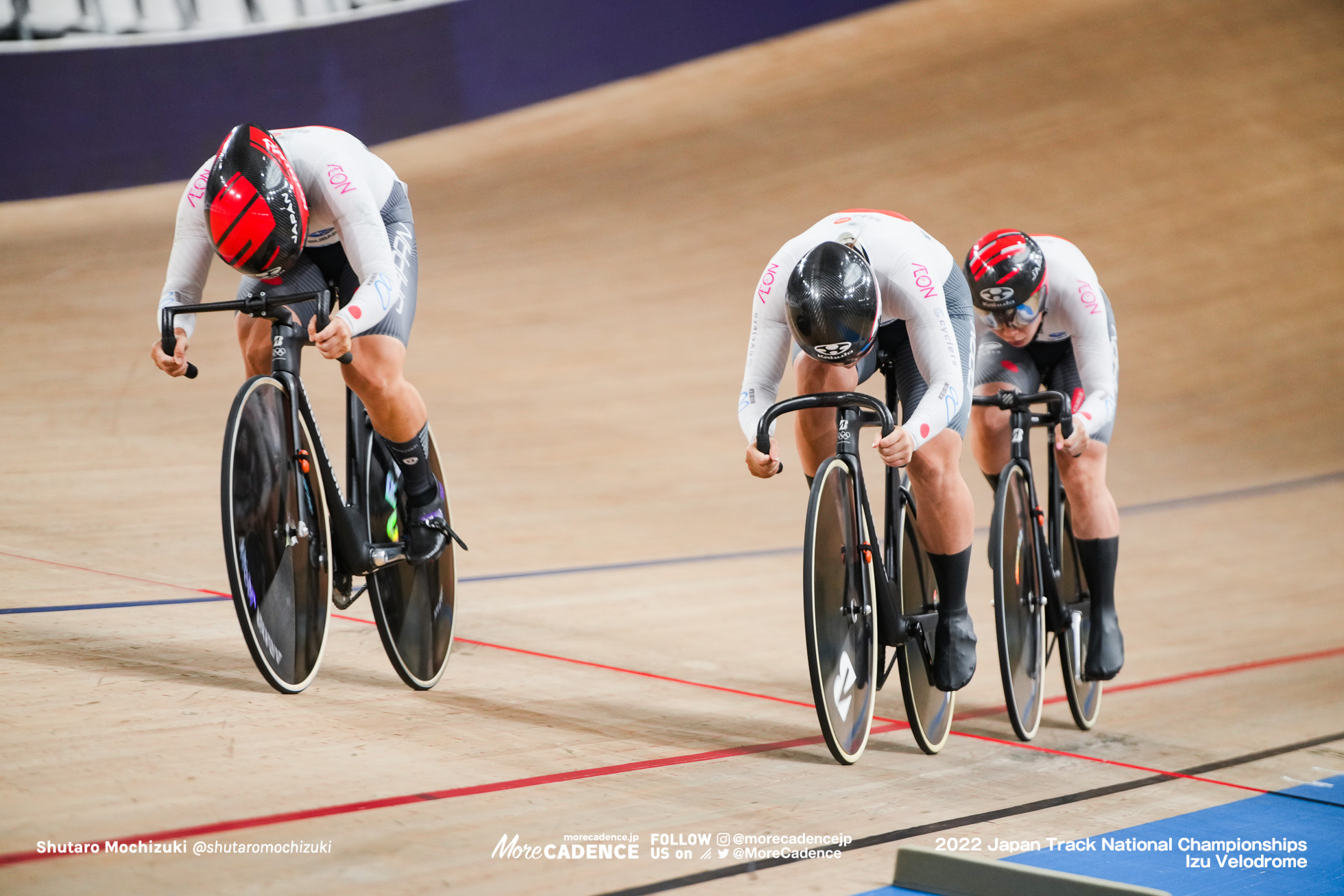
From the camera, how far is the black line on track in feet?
5.29

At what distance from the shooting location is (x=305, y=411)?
2174 mm

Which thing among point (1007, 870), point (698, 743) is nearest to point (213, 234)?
point (698, 743)

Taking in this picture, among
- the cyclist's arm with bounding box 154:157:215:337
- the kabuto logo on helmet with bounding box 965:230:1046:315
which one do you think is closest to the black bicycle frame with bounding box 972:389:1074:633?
the kabuto logo on helmet with bounding box 965:230:1046:315

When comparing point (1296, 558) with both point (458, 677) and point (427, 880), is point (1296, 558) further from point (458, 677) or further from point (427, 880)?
point (427, 880)

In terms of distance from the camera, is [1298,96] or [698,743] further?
[1298,96]

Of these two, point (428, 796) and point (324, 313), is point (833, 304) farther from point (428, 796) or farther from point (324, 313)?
point (428, 796)

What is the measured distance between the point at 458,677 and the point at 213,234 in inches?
41.9

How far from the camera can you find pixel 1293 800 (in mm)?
2309

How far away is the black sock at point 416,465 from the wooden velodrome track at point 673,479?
1.30 feet

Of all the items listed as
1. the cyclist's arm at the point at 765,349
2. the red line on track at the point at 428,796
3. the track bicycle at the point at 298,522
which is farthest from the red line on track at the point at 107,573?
the cyclist's arm at the point at 765,349

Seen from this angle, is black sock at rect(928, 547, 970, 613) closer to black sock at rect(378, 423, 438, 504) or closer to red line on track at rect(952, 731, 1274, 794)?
red line on track at rect(952, 731, 1274, 794)

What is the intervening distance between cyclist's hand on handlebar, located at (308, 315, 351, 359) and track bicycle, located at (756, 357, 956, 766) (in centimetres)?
73

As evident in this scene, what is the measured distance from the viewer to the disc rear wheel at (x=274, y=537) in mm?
2014

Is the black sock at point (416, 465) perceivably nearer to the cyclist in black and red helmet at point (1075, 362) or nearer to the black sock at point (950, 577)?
the black sock at point (950, 577)
